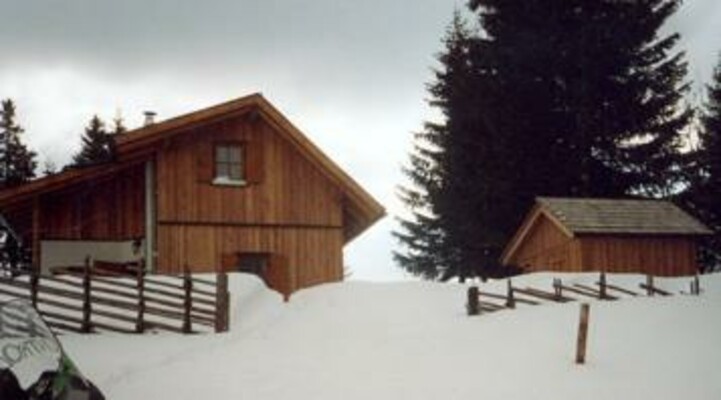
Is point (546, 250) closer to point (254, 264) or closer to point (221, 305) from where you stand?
point (254, 264)

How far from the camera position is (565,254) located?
31594 mm

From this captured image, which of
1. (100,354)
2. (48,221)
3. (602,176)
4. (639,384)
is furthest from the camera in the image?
(602,176)

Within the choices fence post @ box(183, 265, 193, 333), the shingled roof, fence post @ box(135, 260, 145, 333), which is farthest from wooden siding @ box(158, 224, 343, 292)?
the shingled roof

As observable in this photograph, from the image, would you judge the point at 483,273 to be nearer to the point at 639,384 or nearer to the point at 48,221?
the point at 48,221

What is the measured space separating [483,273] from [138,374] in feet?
105

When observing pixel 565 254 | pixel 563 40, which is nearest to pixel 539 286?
pixel 565 254

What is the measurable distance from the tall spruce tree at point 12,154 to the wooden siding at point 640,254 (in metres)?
35.1

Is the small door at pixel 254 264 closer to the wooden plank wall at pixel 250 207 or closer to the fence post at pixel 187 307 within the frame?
the wooden plank wall at pixel 250 207

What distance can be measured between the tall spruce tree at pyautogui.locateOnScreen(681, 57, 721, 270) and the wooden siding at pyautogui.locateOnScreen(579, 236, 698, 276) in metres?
9.59

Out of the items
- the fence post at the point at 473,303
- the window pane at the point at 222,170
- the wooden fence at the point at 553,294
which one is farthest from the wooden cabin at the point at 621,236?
the window pane at the point at 222,170

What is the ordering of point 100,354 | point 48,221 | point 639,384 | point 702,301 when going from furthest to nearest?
point 48,221
point 702,301
point 100,354
point 639,384

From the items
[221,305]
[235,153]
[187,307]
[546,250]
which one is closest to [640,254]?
[546,250]

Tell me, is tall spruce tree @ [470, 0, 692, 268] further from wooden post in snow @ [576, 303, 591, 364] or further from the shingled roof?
wooden post in snow @ [576, 303, 591, 364]

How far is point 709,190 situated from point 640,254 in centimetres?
1266
